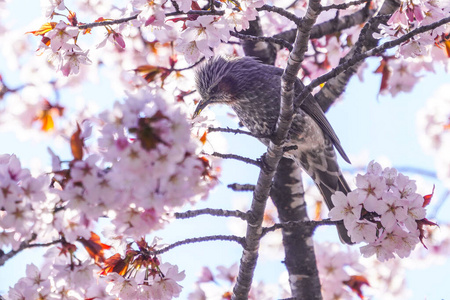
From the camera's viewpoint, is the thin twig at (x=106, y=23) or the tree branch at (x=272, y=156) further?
the thin twig at (x=106, y=23)

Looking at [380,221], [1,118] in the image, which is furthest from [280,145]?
[1,118]

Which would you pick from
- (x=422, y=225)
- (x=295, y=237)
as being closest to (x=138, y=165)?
(x=422, y=225)

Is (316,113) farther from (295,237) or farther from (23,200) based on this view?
(23,200)

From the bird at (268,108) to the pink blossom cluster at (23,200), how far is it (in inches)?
70.7

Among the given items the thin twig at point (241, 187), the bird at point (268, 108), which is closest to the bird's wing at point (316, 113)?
the bird at point (268, 108)

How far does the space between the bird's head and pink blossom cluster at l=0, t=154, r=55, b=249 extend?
1.93 m

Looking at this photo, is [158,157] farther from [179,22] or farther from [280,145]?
[179,22]

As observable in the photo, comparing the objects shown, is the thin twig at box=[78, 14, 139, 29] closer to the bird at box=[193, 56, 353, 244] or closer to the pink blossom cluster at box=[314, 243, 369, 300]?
the bird at box=[193, 56, 353, 244]

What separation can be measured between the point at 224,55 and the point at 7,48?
2.24 meters

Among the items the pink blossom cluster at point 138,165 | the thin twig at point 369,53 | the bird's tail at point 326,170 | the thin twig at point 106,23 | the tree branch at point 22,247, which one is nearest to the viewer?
the pink blossom cluster at point 138,165

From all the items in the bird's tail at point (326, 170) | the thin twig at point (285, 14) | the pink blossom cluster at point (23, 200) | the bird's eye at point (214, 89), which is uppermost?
the bird's eye at point (214, 89)

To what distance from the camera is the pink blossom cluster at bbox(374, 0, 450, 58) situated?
2.07 metres

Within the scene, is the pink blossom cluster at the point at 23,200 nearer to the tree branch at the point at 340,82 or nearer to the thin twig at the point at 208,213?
the thin twig at the point at 208,213

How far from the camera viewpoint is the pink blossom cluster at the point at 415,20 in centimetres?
207
